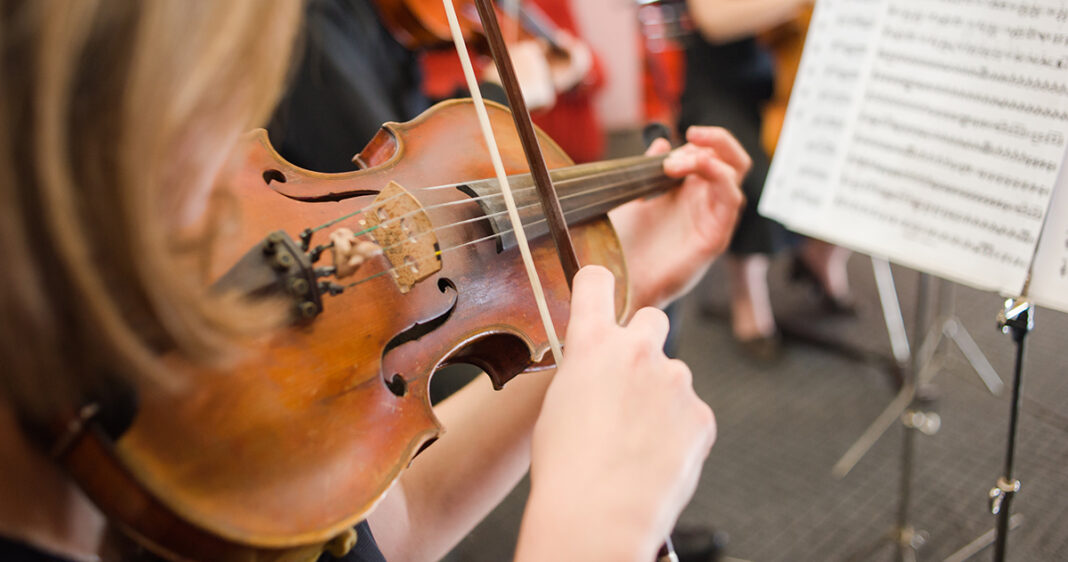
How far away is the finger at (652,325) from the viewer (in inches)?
18.9

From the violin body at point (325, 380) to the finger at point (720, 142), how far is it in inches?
10.8

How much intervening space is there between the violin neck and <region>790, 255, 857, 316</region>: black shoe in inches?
50.6

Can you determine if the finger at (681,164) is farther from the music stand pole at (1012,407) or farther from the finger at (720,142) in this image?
the music stand pole at (1012,407)

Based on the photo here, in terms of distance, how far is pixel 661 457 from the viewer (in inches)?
17.4

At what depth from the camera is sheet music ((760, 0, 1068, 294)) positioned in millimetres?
696

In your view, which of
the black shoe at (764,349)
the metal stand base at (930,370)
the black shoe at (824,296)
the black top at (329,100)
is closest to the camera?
the black top at (329,100)

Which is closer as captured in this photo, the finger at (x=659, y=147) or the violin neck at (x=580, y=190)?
the violin neck at (x=580, y=190)

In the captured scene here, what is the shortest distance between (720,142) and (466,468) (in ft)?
1.77

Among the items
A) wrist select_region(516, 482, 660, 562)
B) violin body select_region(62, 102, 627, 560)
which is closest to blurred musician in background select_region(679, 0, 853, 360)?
violin body select_region(62, 102, 627, 560)

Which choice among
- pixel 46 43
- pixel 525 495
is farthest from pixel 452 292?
pixel 525 495

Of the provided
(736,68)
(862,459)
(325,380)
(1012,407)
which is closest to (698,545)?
(862,459)

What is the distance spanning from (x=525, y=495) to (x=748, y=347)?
797mm

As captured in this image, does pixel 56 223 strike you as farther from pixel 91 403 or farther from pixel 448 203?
pixel 448 203

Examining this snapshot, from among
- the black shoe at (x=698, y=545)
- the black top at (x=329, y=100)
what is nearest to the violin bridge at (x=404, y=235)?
the black top at (x=329, y=100)
